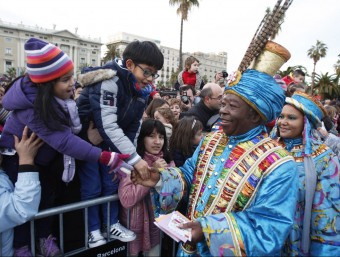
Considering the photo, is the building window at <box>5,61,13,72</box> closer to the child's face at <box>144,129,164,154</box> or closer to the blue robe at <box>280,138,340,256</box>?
the child's face at <box>144,129,164,154</box>

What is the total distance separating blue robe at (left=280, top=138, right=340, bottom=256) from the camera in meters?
1.90

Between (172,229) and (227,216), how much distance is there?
307 mm

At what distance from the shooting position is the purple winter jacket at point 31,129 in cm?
179

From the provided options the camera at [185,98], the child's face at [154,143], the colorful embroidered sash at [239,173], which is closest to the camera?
the colorful embroidered sash at [239,173]

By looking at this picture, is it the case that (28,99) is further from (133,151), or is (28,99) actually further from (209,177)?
(209,177)

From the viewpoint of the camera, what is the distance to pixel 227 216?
53.6 inches

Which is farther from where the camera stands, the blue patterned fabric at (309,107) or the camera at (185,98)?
the camera at (185,98)

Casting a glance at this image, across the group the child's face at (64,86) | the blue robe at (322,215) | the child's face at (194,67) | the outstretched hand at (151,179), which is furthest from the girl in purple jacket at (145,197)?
the child's face at (194,67)

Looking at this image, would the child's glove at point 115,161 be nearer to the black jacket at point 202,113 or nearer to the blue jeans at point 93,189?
the blue jeans at point 93,189

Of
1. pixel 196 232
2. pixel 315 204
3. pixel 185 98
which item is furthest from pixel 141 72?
pixel 185 98

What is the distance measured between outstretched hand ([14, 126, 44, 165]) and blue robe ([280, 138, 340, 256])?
1932 mm

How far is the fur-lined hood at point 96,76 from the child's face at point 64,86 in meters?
0.18

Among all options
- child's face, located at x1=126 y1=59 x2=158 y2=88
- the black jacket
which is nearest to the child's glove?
child's face, located at x1=126 y1=59 x2=158 y2=88

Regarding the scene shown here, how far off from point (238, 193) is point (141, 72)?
4.49 ft
